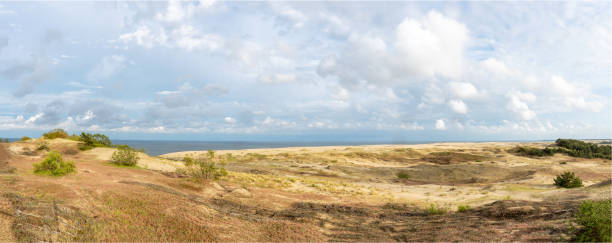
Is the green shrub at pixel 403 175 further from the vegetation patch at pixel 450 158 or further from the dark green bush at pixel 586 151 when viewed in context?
the dark green bush at pixel 586 151

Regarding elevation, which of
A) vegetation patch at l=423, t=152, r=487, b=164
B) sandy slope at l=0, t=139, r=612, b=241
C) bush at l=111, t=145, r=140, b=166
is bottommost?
vegetation patch at l=423, t=152, r=487, b=164

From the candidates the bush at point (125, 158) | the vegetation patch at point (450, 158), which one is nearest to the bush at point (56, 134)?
the bush at point (125, 158)

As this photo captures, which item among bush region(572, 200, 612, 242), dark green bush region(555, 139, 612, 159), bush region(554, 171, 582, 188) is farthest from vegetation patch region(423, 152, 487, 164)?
bush region(572, 200, 612, 242)

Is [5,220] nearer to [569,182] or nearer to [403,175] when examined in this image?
[569,182]

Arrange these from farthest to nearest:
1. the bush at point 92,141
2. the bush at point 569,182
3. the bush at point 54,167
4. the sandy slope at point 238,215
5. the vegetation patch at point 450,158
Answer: the vegetation patch at point 450,158 < the bush at point 92,141 < the bush at point 569,182 < the bush at point 54,167 < the sandy slope at point 238,215

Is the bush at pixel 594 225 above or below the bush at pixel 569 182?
above

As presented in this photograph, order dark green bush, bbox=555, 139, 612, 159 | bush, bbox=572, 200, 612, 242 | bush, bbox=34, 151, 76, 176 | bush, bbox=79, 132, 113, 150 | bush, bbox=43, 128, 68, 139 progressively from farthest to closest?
1. dark green bush, bbox=555, 139, 612, 159
2. bush, bbox=43, 128, 68, 139
3. bush, bbox=79, 132, 113, 150
4. bush, bbox=34, 151, 76, 176
5. bush, bbox=572, 200, 612, 242

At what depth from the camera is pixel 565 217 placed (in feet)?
38.1

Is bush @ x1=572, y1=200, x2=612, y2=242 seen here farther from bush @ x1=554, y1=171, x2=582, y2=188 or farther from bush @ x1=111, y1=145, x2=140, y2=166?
bush @ x1=111, y1=145, x2=140, y2=166

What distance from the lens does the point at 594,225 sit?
29.8 feet

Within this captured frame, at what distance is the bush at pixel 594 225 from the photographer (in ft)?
28.4

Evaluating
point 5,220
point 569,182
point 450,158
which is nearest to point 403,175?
point 569,182

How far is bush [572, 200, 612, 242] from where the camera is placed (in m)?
8.65

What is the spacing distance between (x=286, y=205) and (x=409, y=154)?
55.8 metres
